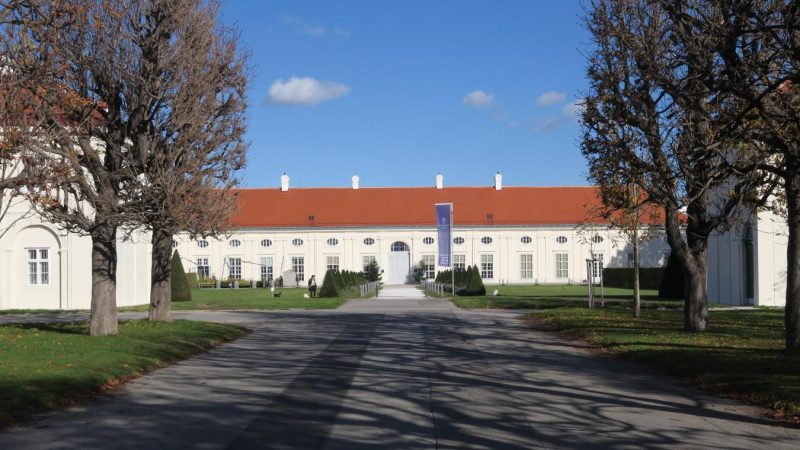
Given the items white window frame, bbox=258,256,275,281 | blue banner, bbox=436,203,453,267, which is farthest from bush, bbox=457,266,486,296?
white window frame, bbox=258,256,275,281

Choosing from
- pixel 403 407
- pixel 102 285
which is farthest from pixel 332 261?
pixel 403 407

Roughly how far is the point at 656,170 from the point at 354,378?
26.9 ft

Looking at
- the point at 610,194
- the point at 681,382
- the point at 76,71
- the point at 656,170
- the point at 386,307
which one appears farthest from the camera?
the point at 386,307

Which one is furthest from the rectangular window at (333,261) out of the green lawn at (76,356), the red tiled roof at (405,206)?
the green lawn at (76,356)

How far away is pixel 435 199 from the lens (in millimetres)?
74125

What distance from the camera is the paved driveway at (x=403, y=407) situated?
8203mm

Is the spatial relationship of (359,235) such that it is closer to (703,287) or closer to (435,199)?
(435,199)

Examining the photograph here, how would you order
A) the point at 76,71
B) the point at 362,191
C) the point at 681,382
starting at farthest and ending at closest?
the point at 362,191, the point at 76,71, the point at 681,382

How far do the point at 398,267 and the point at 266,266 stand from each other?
1134 centimetres

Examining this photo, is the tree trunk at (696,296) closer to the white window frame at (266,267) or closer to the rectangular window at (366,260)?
the rectangular window at (366,260)

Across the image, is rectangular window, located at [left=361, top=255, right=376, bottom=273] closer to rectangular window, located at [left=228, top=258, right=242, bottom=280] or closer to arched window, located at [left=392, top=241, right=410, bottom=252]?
arched window, located at [left=392, top=241, right=410, bottom=252]

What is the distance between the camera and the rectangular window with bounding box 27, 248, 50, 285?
36281 millimetres

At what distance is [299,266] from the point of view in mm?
70000

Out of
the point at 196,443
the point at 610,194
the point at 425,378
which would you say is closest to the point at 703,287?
the point at 610,194
